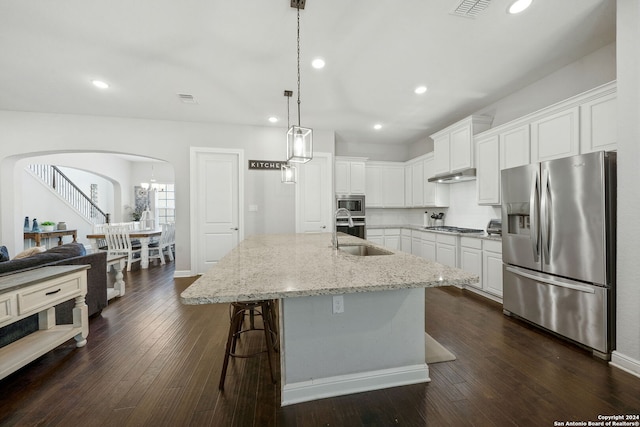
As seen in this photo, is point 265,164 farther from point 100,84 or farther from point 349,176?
point 100,84

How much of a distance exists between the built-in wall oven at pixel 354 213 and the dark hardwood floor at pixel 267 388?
2.78 meters

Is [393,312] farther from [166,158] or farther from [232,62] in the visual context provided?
[166,158]

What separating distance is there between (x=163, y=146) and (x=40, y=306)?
324cm

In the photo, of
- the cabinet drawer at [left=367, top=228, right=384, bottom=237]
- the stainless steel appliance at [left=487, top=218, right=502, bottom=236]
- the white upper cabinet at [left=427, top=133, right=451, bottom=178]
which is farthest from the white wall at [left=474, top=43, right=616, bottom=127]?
the cabinet drawer at [left=367, top=228, right=384, bottom=237]

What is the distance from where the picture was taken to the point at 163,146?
4.48 meters

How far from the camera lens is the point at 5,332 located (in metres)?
1.91

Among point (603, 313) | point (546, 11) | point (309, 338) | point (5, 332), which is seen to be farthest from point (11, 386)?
point (546, 11)

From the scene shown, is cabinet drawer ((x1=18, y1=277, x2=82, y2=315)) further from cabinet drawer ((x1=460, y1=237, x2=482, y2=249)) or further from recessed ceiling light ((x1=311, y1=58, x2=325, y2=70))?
cabinet drawer ((x1=460, y1=237, x2=482, y2=249))

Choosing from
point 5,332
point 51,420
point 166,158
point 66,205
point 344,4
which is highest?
point 344,4

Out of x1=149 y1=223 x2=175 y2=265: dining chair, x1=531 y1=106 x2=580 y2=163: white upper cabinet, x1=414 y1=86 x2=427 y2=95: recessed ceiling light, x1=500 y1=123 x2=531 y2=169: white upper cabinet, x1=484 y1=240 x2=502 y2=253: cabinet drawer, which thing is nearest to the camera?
x1=531 y1=106 x2=580 y2=163: white upper cabinet

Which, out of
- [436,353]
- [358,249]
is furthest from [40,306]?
[436,353]

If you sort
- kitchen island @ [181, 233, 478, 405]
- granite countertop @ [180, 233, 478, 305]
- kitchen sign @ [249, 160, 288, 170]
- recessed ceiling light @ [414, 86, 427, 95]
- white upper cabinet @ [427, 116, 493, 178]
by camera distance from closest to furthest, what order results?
granite countertop @ [180, 233, 478, 305] → kitchen island @ [181, 233, 478, 405] → recessed ceiling light @ [414, 86, 427, 95] → white upper cabinet @ [427, 116, 493, 178] → kitchen sign @ [249, 160, 288, 170]

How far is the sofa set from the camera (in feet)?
6.53

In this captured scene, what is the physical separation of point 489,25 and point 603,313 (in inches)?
98.5
